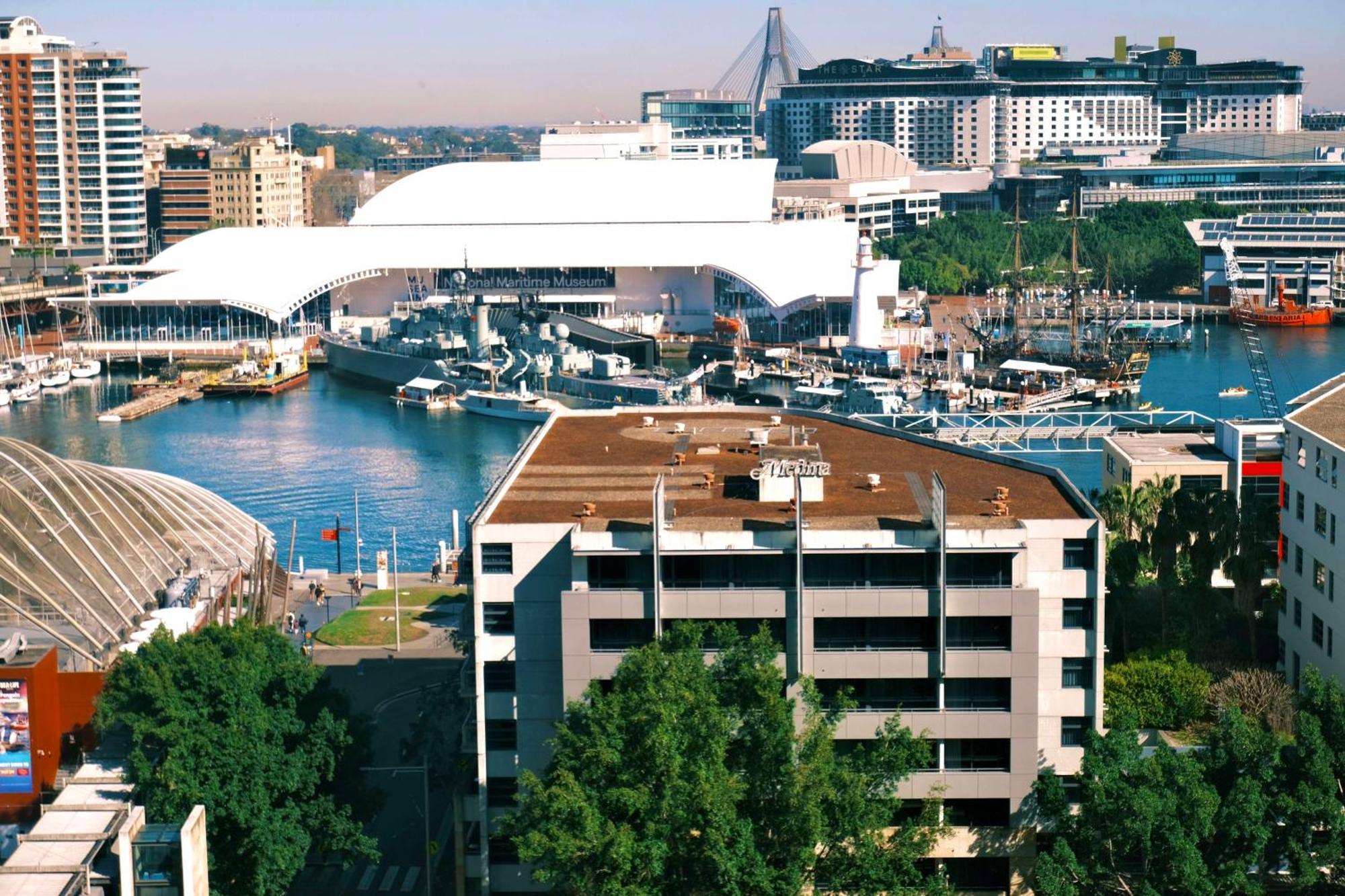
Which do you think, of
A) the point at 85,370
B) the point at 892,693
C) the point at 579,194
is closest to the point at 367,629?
the point at 892,693

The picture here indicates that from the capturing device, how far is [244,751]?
2033 centimetres

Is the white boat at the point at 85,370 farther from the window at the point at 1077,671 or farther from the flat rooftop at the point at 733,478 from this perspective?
the window at the point at 1077,671

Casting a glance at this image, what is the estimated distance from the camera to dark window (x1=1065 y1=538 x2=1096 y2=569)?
2012 centimetres

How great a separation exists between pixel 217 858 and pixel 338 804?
1434 mm

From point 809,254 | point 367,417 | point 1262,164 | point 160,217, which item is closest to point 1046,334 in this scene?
point 809,254

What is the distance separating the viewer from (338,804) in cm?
2111

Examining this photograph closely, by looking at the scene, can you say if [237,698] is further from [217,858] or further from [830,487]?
[830,487]

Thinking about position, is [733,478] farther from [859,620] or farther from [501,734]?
[501,734]

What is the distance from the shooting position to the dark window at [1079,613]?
20.2m

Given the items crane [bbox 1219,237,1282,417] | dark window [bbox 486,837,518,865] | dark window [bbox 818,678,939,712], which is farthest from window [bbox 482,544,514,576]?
crane [bbox 1219,237,1282,417]

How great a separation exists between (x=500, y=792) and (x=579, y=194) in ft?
228

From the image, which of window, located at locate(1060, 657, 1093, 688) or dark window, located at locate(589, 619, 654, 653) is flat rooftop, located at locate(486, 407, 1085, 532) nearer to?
dark window, located at locate(589, 619, 654, 653)

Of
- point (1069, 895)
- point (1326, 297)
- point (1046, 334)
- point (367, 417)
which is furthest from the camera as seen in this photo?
point (1326, 297)

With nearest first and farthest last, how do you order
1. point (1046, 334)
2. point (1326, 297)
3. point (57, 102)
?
point (1046, 334) → point (1326, 297) → point (57, 102)
